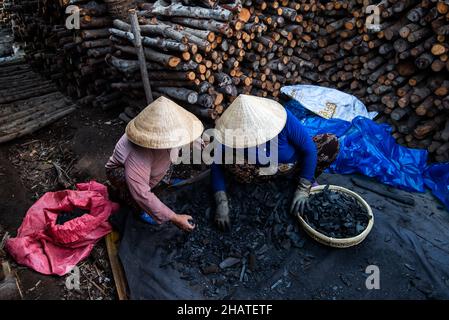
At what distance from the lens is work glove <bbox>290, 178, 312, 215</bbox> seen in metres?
3.50

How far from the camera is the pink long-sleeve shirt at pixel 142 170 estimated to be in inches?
121

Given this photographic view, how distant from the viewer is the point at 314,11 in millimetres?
5543

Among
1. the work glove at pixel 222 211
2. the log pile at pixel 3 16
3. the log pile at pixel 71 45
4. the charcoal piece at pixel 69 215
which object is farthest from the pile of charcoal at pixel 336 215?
the log pile at pixel 3 16

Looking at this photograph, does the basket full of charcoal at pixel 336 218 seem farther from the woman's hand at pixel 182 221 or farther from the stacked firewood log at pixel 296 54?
the stacked firewood log at pixel 296 54

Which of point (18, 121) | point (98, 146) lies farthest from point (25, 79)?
point (98, 146)

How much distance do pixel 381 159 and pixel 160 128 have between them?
298cm

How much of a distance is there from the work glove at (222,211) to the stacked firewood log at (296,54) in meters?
1.38

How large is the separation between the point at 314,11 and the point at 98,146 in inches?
154

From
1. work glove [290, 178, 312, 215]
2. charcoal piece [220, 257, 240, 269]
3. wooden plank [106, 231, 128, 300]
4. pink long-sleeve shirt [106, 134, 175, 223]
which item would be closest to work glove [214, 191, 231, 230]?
charcoal piece [220, 257, 240, 269]

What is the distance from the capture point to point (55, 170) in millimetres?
4984

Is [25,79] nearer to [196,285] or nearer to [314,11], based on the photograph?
[314,11]

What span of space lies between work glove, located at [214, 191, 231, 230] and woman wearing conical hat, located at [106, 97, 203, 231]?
0.36 metres

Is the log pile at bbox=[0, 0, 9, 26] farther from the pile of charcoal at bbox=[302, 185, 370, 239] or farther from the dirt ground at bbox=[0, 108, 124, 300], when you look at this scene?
the pile of charcoal at bbox=[302, 185, 370, 239]

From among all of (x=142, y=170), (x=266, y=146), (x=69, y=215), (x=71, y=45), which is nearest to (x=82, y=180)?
(x=69, y=215)
